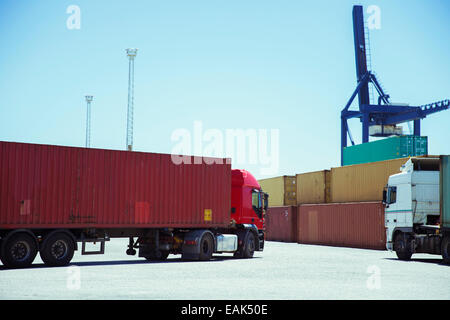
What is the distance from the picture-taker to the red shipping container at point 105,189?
59.8 ft

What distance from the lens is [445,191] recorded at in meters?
20.9

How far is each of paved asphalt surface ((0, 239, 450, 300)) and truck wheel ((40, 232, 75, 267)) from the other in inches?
15.0

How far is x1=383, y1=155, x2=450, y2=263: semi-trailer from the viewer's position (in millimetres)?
22375

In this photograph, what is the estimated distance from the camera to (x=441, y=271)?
18.0 m

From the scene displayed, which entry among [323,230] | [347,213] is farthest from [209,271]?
[323,230]

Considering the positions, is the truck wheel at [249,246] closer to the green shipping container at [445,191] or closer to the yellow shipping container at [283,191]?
the green shipping container at [445,191]

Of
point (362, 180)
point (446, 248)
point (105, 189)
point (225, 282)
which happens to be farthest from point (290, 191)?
point (225, 282)

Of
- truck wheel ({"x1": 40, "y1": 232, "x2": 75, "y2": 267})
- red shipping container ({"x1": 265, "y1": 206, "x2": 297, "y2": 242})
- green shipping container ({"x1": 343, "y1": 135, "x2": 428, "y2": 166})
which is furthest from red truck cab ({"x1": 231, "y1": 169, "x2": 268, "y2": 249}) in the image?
green shipping container ({"x1": 343, "y1": 135, "x2": 428, "y2": 166})

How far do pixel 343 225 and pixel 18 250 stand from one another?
71.1 feet

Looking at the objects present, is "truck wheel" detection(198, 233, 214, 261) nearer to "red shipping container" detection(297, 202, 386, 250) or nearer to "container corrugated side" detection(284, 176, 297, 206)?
"red shipping container" detection(297, 202, 386, 250)

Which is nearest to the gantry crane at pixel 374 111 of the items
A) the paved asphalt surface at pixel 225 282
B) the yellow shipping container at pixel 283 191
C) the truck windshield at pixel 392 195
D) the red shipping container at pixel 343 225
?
the yellow shipping container at pixel 283 191

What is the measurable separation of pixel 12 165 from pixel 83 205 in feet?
8.14

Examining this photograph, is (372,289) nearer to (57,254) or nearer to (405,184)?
(57,254)

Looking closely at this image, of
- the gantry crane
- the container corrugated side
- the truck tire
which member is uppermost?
the gantry crane
